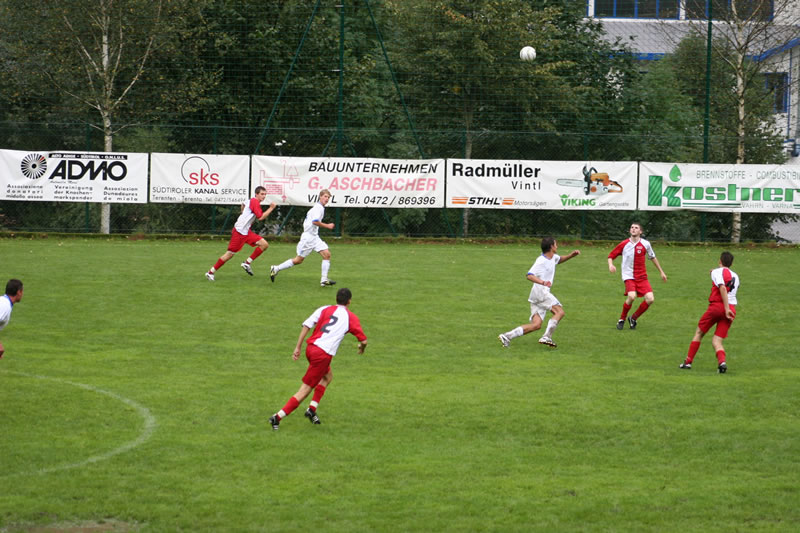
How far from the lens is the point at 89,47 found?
33.2 meters

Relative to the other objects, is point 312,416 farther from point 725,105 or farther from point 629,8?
point 629,8

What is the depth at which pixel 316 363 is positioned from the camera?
9.96m

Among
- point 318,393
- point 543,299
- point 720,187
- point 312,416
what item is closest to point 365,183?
point 720,187

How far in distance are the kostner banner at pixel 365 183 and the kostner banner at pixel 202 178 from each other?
42.9 inches

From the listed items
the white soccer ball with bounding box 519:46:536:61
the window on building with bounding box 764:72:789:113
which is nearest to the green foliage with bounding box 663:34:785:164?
the window on building with bounding box 764:72:789:113

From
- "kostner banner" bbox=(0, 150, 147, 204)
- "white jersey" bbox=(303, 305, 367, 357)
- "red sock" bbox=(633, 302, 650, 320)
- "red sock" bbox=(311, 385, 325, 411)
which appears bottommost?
"red sock" bbox=(311, 385, 325, 411)

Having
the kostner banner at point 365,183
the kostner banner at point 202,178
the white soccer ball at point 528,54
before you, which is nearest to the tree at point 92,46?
the kostner banner at point 202,178

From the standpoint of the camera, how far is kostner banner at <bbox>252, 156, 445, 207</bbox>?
100ft

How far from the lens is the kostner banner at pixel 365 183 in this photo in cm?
3061

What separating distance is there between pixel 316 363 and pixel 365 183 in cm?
2132

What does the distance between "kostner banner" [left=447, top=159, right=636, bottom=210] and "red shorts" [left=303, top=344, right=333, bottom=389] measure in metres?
21.3

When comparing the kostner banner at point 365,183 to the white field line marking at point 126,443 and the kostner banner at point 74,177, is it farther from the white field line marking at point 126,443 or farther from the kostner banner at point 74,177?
the white field line marking at point 126,443

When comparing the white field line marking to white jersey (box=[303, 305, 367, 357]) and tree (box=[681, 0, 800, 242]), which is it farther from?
tree (box=[681, 0, 800, 242])

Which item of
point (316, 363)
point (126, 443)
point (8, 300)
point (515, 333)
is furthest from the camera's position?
point (515, 333)
